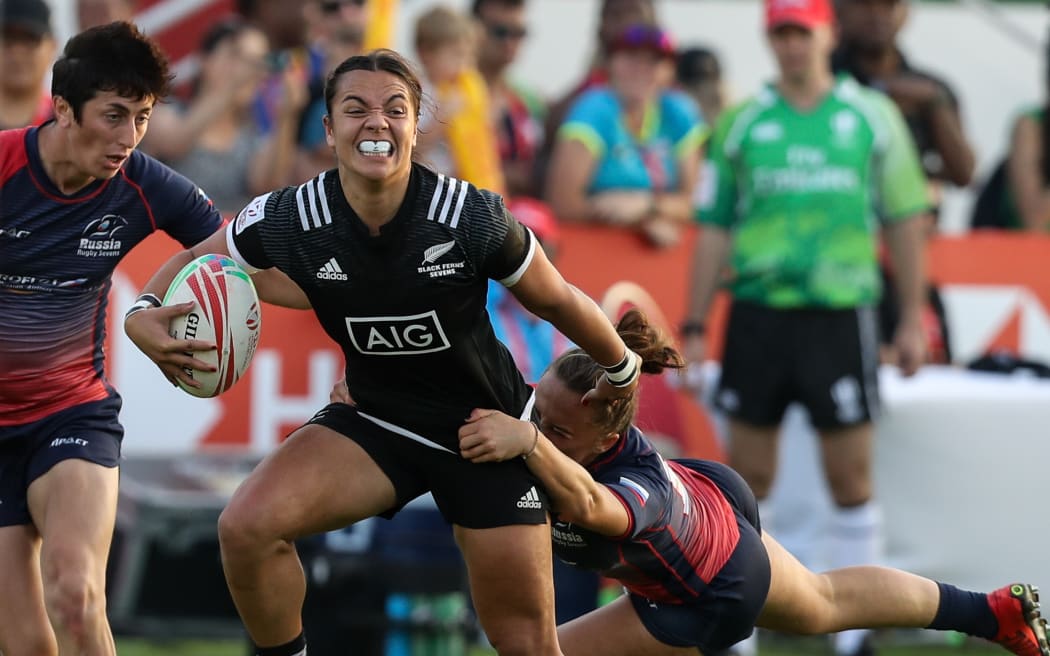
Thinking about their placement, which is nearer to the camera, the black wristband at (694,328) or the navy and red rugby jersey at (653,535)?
the navy and red rugby jersey at (653,535)

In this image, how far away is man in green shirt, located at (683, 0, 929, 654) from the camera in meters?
8.12

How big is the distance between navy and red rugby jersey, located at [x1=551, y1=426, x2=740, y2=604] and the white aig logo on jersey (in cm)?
70

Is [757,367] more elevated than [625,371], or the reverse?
[625,371]

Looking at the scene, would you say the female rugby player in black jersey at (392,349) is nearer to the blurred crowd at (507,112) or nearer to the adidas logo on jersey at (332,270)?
the adidas logo on jersey at (332,270)

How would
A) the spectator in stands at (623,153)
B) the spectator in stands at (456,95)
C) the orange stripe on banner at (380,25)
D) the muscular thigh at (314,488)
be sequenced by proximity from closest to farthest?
the muscular thigh at (314,488)
the spectator in stands at (456,95)
the spectator in stands at (623,153)
the orange stripe on banner at (380,25)

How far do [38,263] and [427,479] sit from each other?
4.81 ft

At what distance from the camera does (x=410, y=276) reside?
500 centimetres

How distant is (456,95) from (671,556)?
13.4ft

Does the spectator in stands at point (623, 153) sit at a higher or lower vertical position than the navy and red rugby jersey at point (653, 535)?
higher

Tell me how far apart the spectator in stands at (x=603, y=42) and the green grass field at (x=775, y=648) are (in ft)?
9.42

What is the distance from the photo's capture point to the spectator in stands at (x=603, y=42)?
9.85 m

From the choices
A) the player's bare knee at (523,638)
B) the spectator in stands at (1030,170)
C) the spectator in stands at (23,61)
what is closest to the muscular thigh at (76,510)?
the player's bare knee at (523,638)

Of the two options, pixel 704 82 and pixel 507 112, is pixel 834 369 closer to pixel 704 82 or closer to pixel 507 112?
pixel 507 112

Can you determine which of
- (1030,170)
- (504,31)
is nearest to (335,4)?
(504,31)
